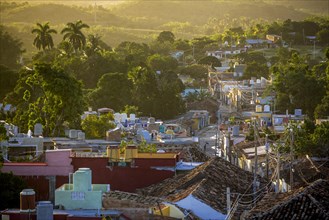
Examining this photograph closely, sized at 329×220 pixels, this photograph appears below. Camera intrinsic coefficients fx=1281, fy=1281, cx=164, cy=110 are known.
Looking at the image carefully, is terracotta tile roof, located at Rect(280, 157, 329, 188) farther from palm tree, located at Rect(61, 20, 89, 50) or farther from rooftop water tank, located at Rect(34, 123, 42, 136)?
palm tree, located at Rect(61, 20, 89, 50)

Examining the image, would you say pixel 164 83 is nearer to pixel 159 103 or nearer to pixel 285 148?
pixel 159 103

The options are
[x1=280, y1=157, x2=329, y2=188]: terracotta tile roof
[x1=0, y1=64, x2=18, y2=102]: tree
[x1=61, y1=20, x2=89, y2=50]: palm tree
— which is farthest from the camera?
[x1=61, y1=20, x2=89, y2=50]: palm tree

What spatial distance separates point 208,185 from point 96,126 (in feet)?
68.7

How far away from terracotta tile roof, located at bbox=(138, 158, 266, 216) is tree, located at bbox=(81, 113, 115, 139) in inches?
646

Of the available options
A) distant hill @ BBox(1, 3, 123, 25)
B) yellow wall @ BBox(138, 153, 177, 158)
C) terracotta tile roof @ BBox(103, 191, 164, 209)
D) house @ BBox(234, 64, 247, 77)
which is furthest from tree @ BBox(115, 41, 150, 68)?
distant hill @ BBox(1, 3, 123, 25)

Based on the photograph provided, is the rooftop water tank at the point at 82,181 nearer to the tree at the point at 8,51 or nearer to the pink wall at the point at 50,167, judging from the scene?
the pink wall at the point at 50,167

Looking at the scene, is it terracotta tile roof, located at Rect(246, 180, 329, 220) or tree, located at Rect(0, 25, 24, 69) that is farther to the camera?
tree, located at Rect(0, 25, 24, 69)

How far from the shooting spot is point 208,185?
32.7m

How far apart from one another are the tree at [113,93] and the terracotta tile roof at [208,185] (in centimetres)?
3564

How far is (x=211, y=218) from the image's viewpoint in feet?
99.7

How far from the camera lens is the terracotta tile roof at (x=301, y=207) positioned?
24.6 m

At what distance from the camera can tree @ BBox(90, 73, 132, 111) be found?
7206 centimetres

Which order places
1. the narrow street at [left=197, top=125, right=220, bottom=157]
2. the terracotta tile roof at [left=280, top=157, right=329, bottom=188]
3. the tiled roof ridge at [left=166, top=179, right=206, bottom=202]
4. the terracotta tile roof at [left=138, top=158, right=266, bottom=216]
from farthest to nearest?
the narrow street at [left=197, top=125, right=220, bottom=157] < the terracotta tile roof at [left=280, top=157, right=329, bottom=188] < the terracotta tile roof at [left=138, top=158, right=266, bottom=216] < the tiled roof ridge at [left=166, top=179, right=206, bottom=202]

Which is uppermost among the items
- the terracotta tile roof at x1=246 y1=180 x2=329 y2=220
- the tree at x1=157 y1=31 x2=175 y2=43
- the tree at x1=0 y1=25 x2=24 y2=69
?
the terracotta tile roof at x1=246 y1=180 x2=329 y2=220
